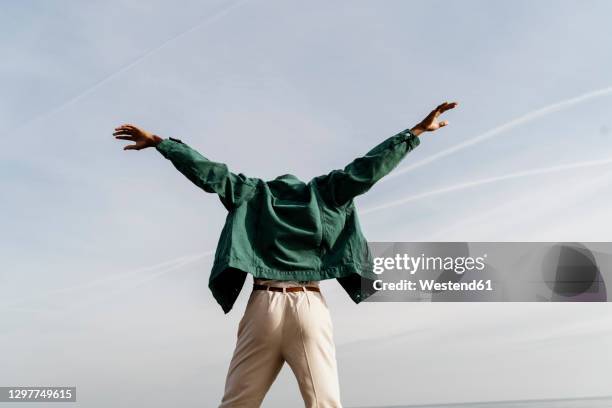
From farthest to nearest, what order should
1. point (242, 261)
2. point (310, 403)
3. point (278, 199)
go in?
1. point (278, 199)
2. point (242, 261)
3. point (310, 403)

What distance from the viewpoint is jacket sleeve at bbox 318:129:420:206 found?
153 inches

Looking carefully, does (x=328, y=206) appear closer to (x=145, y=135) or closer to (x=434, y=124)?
(x=434, y=124)

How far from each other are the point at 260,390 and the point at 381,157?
1435mm

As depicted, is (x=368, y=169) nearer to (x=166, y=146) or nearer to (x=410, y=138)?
(x=410, y=138)

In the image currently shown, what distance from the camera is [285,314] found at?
3660mm

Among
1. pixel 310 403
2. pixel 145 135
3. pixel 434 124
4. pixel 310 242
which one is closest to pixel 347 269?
pixel 310 242

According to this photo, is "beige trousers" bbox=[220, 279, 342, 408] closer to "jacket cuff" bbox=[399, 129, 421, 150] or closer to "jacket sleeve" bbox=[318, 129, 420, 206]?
"jacket sleeve" bbox=[318, 129, 420, 206]

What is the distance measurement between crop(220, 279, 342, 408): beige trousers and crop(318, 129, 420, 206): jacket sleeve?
0.62m

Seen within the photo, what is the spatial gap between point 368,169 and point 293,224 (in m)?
0.53

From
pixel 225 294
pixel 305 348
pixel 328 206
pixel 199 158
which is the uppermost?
pixel 199 158

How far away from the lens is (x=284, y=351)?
12.1ft

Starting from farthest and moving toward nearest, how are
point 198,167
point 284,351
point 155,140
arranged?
point 155,140 < point 198,167 < point 284,351

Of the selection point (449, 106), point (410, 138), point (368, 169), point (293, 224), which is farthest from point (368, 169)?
point (449, 106)

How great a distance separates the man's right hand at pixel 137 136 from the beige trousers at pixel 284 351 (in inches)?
43.7
